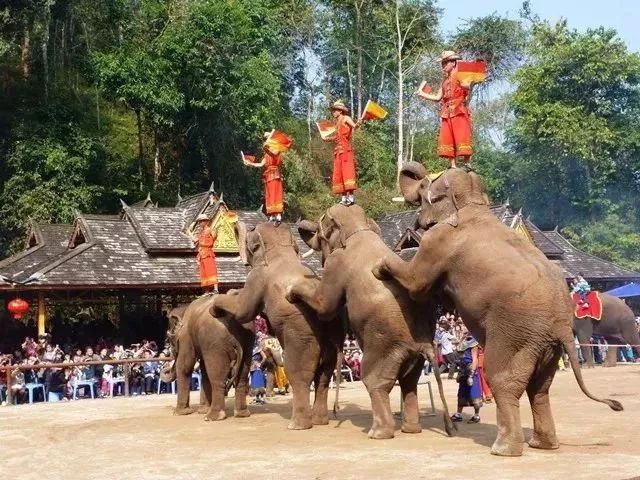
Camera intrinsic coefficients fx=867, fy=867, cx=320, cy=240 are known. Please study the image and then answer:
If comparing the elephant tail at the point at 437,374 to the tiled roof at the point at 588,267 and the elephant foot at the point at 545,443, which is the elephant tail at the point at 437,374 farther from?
the tiled roof at the point at 588,267

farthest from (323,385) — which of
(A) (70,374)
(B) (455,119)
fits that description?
(A) (70,374)

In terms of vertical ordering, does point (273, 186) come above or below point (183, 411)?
above

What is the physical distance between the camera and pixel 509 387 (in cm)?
805

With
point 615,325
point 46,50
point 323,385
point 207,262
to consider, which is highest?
point 46,50

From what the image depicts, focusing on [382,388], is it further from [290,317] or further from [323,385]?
Answer: [323,385]

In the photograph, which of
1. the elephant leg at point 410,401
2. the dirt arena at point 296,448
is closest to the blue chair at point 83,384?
the dirt arena at point 296,448

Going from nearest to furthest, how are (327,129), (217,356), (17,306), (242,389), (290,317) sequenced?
(290,317) < (327,129) < (217,356) < (242,389) < (17,306)

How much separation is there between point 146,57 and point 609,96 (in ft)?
66.5

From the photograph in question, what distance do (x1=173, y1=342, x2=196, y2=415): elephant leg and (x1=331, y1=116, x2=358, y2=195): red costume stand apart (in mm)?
3990

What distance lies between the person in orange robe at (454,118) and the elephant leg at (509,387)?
266 centimetres

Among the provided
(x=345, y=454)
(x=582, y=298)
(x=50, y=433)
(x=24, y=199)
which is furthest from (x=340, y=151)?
(x=24, y=199)

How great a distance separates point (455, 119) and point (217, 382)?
5479 millimetres

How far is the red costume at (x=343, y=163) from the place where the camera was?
11.8m

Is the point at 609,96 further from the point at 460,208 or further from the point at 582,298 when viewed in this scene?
the point at 460,208
